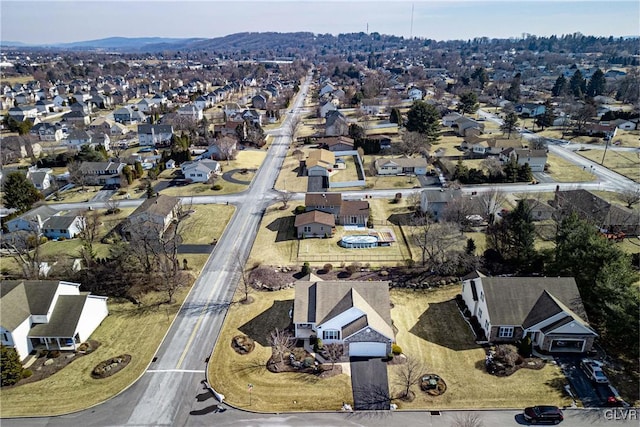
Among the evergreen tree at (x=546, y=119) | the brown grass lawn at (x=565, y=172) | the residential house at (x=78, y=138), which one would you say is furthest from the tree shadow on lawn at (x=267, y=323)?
the evergreen tree at (x=546, y=119)

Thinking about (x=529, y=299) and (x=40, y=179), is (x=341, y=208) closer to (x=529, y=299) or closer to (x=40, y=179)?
(x=529, y=299)

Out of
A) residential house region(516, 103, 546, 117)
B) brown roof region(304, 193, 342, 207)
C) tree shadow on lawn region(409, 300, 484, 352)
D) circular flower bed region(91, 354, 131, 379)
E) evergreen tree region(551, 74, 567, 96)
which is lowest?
circular flower bed region(91, 354, 131, 379)

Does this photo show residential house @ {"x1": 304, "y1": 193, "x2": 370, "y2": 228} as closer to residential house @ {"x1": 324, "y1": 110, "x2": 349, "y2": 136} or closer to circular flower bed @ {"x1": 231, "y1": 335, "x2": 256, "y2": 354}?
circular flower bed @ {"x1": 231, "y1": 335, "x2": 256, "y2": 354}

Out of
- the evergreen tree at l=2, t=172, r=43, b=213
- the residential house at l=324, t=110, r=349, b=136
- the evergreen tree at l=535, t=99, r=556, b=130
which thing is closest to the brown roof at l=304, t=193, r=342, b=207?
the evergreen tree at l=2, t=172, r=43, b=213

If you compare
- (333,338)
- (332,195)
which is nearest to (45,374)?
(333,338)

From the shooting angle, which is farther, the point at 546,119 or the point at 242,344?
the point at 546,119

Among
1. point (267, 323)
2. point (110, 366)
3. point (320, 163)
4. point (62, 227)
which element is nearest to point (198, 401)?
point (110, 366)
